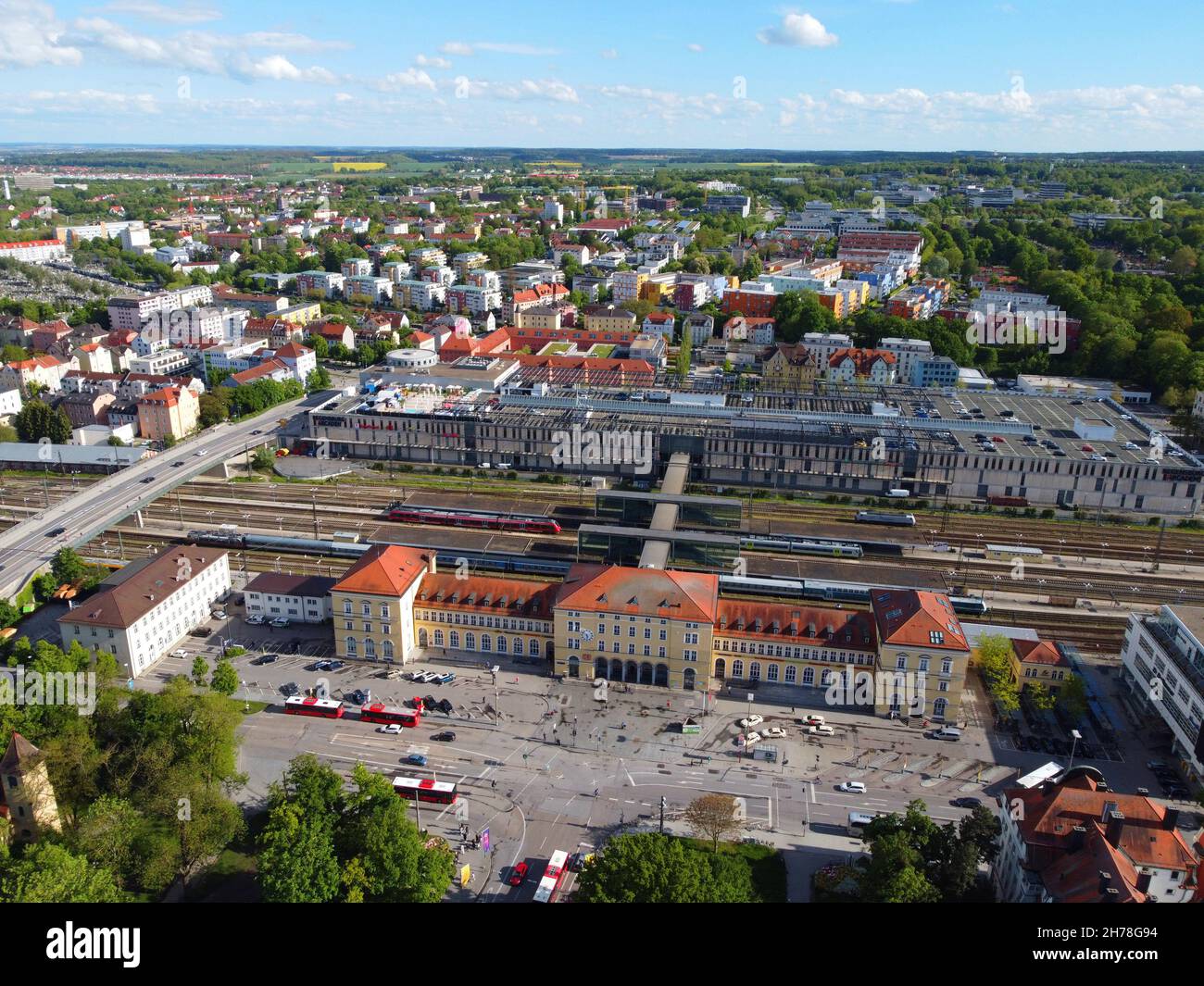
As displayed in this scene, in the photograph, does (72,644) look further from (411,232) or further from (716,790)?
Answer: (411,232)

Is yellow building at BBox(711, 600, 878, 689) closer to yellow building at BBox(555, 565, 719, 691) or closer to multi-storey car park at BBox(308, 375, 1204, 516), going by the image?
yellow building at BBox(555, 565, 719, 691)

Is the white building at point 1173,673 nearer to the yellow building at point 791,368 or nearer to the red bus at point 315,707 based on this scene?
the red bus at point 315,707

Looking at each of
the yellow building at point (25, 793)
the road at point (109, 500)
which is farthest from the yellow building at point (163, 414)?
the yellow building at point (25, 793)

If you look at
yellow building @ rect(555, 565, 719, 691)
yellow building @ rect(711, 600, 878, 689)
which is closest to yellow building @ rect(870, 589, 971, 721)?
yellow building @ rect(711, 600, 878, 689)

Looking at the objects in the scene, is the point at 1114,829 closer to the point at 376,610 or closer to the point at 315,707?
the point at 315,707
